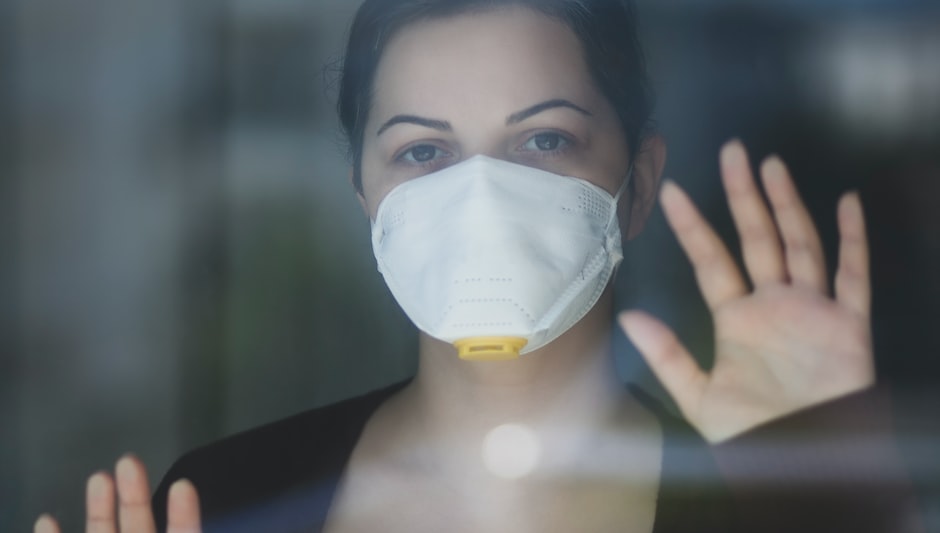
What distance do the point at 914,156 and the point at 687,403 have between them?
0.67 metres

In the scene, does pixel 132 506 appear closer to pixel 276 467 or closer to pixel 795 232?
pixel 276 467

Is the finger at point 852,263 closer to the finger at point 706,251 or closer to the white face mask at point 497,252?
the finger at point 706,251

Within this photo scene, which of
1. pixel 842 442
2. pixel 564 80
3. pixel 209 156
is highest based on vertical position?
pixel 564 80

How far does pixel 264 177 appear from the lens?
153 cm

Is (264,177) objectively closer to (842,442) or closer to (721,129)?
(721,129)

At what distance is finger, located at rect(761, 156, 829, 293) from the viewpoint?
94 cm

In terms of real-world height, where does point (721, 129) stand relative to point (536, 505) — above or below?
above

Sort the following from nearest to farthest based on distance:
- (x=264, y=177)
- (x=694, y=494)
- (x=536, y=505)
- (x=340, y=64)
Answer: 1. (x=694, y=494)
2. (x=536, y=505)
3. (x=340, y=64)
4. (x=264, y=177)

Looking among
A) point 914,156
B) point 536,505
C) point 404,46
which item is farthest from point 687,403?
point 914,156

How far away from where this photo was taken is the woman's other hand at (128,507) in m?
1.06

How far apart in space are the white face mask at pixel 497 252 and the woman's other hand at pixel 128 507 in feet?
1.12

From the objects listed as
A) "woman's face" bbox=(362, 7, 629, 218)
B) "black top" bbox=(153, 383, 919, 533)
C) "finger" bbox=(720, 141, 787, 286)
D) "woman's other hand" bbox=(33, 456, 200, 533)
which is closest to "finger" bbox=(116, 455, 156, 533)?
"woman's other hand" bbox=(33, 456, 200, 533)

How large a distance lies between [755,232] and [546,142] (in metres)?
0.29

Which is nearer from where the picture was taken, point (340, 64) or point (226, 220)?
point (340, 64)
